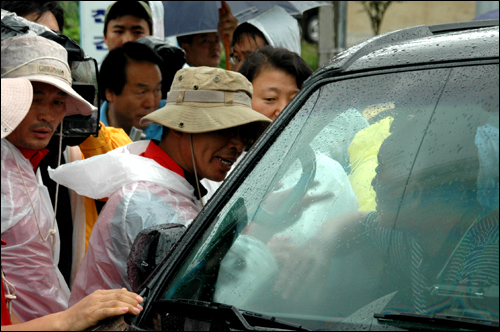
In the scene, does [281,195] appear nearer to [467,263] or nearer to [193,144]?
[467,263]

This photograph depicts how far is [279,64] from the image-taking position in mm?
3748

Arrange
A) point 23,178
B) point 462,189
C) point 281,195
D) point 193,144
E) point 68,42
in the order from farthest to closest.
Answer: point 68,42, point 193,144, point 23,178, point 281,195, point 462,189

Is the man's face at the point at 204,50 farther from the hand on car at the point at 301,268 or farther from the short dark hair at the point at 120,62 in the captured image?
the hand on car at the point at 301,268

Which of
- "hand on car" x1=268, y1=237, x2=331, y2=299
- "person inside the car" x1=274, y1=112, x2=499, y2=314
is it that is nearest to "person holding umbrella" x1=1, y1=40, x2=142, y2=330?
"hand on car" x1=268, y1=237, x2=331, y2=299

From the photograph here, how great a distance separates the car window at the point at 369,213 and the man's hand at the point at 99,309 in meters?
0.10

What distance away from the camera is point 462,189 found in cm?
159

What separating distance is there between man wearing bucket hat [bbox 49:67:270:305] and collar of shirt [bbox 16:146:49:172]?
79mm

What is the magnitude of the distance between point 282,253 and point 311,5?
488cm

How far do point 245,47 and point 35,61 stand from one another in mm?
2633

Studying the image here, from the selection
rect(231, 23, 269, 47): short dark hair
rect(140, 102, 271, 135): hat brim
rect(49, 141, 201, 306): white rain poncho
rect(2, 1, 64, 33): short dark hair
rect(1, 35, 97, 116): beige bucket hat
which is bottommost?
rect(49, 141, 201, 306): white rain poncho

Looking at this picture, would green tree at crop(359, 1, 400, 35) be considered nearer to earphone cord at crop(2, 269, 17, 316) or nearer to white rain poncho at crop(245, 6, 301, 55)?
white rain poncho at crop(245, 6, 301, 55)

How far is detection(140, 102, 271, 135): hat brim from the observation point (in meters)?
2.72

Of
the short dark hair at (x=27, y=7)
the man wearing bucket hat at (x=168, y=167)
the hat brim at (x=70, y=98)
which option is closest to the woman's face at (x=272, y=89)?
the man wearing bucket hat at (x=168, y=167)

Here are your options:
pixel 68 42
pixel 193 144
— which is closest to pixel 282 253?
pixel 193 144
